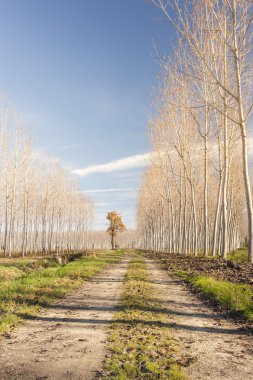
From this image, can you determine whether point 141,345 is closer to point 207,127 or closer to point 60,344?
point 60,344

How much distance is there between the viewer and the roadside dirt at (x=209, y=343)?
4.14 metres

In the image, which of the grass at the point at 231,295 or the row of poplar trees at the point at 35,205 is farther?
the row of poplar trees at the point at 35,205

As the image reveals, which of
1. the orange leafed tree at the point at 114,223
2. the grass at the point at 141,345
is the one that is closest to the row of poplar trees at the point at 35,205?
the orange leafed tree at the point at 114,223

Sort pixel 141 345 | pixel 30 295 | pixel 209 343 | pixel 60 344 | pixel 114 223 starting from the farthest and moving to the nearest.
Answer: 1. pixel 114 223
2. pixel 30 295
3. pixel 209 343
4. pixel 60 344
5. pixel 141 345

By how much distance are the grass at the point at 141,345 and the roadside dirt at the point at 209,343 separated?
190 mm

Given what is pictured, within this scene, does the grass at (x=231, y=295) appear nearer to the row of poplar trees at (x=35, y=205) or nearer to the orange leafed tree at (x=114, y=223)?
the row of poplar trees at (x=35, y=205)

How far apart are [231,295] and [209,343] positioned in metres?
3.21

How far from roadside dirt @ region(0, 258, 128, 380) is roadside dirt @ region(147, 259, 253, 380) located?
120cm

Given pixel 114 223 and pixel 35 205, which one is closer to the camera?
pixel 35 205

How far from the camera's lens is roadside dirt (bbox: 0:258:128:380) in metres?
4.10

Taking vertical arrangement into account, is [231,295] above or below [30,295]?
above

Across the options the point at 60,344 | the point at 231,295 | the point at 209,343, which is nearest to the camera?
the point at 60,344

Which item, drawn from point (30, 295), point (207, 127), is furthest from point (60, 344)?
point (207, 127)

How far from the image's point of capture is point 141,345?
16.3 feet
